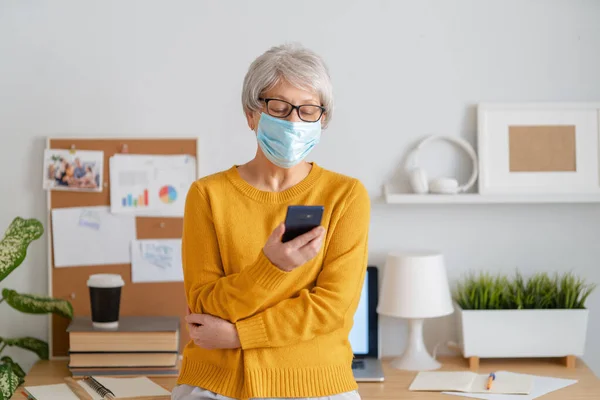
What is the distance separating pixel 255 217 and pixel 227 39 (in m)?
0.95

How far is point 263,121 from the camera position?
1476 mm

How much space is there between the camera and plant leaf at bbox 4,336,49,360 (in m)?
2.23

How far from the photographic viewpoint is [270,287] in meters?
1.40

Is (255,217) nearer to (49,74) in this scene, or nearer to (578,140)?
(49,74)

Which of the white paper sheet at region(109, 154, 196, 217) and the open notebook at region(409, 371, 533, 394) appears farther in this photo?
the white paper sheet at region(109, 154, 196, 217)

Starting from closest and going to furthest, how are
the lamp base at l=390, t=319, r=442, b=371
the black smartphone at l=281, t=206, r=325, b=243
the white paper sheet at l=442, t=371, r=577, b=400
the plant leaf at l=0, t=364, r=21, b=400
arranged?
the black smartphone at l=281, t=206, r=325, b=243 < the plant leaf at l=0, t=364, r=21, b=400 < the white paper sheet at l=442, t=371, r=577, b=400 < the lamp base at l=390, t=319, r=442, b=371

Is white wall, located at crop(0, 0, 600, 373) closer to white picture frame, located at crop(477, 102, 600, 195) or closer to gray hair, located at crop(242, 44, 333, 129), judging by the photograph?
white picture frame, located at crop(477, 102, 600, 195)

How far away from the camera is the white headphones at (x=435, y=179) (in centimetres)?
223

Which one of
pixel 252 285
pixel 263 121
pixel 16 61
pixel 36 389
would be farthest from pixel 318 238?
pixel 16 61

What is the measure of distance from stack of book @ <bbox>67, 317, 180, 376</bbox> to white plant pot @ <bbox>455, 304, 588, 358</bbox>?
85 centimetres

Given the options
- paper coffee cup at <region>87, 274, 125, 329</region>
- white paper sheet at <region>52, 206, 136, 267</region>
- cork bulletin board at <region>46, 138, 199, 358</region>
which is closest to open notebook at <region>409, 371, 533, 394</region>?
cork bulletin board at <region>46, 138, 199, 358</region>

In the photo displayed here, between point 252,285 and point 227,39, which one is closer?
point 252,285

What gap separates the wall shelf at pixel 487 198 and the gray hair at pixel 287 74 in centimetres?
79

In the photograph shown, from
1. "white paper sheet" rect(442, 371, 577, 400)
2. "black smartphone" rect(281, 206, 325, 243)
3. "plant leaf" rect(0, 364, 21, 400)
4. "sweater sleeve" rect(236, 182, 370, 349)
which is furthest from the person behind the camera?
"white paper sheet" rect(442, 371, 577, 400)
